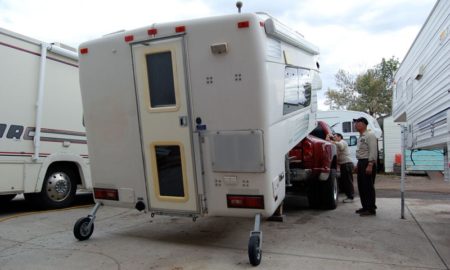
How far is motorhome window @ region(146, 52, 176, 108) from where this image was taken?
5.25 meters

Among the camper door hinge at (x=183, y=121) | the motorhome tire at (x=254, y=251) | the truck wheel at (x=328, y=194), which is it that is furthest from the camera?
the truck wheel at (x=328, y=194)

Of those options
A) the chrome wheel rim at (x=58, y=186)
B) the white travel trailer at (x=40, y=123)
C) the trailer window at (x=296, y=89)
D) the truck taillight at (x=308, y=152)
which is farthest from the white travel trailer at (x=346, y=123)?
the chrome wheel rim at (x=58, y=186)

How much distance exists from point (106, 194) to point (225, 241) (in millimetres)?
1733

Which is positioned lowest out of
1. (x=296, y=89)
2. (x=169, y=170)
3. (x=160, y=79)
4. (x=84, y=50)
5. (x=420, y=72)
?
(x=169, y=170)

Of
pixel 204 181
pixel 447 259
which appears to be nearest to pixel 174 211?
pixel 204 181

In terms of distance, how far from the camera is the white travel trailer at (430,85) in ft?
16.0

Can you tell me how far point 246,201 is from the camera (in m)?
5.00

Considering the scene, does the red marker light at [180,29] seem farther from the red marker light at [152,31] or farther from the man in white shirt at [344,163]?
the man in white shirt at [344,163]

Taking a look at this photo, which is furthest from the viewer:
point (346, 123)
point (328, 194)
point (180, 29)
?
point (346, 123)

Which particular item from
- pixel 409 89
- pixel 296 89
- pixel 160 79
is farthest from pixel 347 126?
pixel 160 79

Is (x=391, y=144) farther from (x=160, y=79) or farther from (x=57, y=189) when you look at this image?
(x=160, y=79)

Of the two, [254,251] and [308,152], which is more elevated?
[308,152]

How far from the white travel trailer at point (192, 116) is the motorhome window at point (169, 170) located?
1cm

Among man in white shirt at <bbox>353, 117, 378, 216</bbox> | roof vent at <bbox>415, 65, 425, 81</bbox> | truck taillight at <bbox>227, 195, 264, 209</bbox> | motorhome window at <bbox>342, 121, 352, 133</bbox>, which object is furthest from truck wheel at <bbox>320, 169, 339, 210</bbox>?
motorhome window at <bbox>342, 121, 352, 133</bbox>
